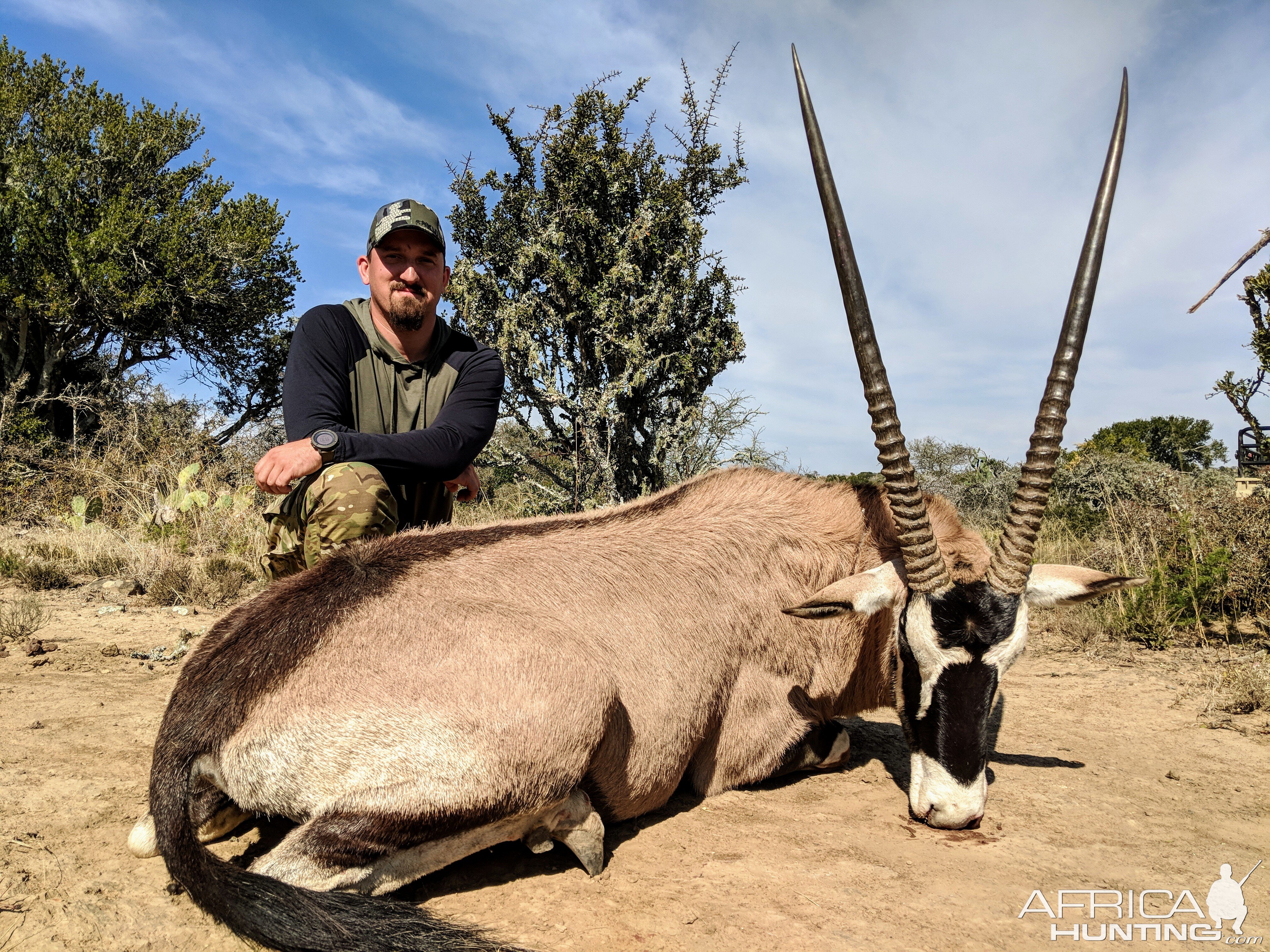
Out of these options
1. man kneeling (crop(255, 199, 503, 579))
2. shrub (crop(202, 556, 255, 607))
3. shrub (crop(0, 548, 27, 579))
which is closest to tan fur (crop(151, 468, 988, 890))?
man kneeling (crop(255, 199, 503, 579))

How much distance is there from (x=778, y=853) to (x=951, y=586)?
144cm

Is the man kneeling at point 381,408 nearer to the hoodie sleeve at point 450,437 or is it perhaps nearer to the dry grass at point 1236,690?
the hoodie sleeve at point 450,437

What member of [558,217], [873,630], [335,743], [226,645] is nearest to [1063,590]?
[873,630]

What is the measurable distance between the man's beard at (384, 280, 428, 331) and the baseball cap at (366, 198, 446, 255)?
324 mm

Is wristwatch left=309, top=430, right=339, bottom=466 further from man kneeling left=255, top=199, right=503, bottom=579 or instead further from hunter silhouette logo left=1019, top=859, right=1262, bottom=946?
hunter silhouette logo left=1019, top=859, right=1262, bottom=946

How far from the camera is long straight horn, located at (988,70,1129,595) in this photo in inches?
142

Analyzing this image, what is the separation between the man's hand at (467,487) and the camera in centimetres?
539

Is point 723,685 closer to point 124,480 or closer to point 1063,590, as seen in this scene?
point 1063,590

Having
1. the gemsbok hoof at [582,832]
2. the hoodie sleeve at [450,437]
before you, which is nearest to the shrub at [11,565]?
the hoodie sleeve at [450,437]

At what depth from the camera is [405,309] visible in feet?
15.7

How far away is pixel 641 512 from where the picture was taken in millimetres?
4059

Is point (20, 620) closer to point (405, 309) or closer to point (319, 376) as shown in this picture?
point (319, 376)

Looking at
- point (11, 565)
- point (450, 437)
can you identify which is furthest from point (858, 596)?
point (11, 565)

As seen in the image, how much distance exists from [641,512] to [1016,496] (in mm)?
1877
